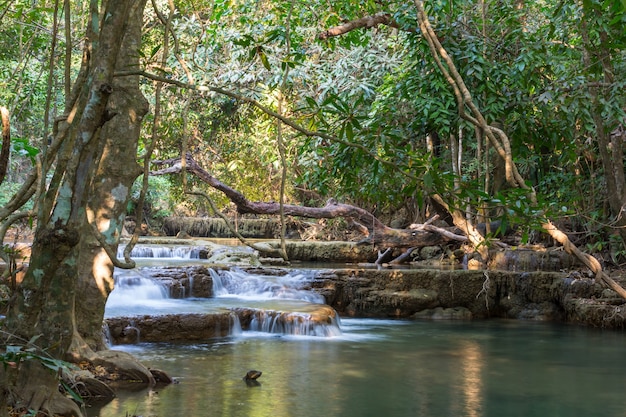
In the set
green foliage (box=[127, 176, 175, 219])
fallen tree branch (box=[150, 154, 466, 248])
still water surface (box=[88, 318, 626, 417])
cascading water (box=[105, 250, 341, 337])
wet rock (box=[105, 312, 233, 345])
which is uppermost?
green foliage (box=[127, 176, 175, 219])

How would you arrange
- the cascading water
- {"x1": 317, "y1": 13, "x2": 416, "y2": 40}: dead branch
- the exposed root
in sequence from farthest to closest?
the exposed root
{"x1": 317, "y1": 13, "x2": 416, "y2": 40}: dead branch
the cascading water

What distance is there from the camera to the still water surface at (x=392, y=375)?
7043 millimetres

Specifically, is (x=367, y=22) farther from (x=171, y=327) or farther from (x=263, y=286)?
(x=171, y=327)

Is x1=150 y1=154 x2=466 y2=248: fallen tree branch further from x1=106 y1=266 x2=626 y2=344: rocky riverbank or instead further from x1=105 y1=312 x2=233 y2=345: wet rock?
x1=105 y1=312 x2=233 y2=345: wet rock

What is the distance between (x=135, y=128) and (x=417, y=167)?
2.57 meters

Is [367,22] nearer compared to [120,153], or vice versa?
[120,153]

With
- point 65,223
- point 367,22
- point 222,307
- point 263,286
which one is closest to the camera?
point 65,223

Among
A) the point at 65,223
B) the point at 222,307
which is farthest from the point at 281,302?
the point at 65,223

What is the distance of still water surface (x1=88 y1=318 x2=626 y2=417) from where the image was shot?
704 centimetres

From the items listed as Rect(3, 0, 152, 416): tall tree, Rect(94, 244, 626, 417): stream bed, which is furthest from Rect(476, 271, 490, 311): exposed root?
Rect(3, 0, 152, 416): tall tree

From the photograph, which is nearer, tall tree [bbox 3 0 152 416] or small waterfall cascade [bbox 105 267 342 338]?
tall tree [bbox 3 0 152 416]

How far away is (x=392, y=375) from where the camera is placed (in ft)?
28.3

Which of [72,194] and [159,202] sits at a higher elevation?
[159,202]

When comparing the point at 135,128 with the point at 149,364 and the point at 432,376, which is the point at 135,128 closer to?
the point at 149,364
